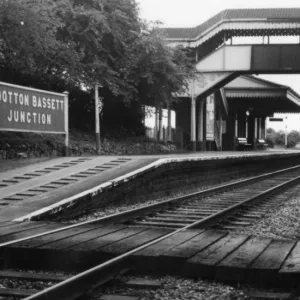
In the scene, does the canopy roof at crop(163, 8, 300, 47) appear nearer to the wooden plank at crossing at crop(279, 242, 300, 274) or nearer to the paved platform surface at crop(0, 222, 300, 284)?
the paved platform surface at crop(0, 222, 300, 284)

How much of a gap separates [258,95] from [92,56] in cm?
1667

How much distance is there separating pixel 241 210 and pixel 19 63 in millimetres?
9578

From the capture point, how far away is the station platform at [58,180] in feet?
25.9

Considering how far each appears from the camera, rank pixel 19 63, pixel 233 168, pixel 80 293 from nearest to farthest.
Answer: pixel 80 293, pixel 19 63, pixel 233 168

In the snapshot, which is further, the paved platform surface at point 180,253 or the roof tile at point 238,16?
the roof tile at point 238,16

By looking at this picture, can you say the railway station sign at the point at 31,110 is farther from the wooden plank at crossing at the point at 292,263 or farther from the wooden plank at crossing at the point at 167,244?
the wooden plank at crossing at the point at 292,263

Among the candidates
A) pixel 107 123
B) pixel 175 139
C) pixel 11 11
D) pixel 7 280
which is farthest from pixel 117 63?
pixel 7 280

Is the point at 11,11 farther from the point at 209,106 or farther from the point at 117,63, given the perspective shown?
the point at 209,106

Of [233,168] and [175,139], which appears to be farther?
[175,139]

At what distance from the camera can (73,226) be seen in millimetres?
6309

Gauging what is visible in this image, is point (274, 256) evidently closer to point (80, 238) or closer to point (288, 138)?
point (80, 238)

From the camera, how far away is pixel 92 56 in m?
19.4

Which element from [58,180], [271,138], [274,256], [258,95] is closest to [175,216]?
[58,180]

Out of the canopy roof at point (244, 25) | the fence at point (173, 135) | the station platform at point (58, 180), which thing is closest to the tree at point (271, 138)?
the fence at point (173, 135)
